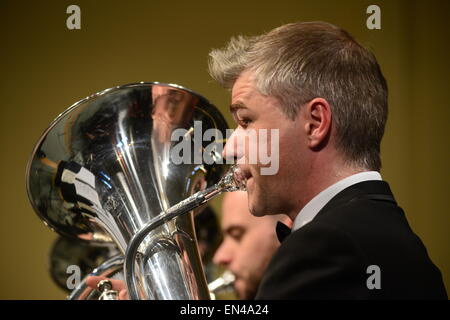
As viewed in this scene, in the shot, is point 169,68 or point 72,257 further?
point 169,68

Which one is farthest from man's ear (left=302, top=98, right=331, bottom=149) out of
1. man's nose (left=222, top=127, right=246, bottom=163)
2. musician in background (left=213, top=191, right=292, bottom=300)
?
musician in background (left=213, top=191, right=292, bottom=300)

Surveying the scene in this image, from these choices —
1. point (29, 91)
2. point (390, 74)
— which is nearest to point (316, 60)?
point (390, 74)

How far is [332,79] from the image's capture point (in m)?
0.96

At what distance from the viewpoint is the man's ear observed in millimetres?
947

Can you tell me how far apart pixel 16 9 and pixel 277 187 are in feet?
6.04

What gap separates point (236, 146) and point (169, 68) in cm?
160

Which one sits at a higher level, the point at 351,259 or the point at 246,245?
the point at 351,259

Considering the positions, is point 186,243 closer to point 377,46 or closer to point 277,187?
point 277,187

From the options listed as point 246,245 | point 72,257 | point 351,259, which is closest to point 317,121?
point 351,259

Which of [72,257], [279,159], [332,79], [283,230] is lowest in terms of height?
[72,257]

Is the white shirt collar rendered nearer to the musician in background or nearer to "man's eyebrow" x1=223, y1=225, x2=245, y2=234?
the musician in background

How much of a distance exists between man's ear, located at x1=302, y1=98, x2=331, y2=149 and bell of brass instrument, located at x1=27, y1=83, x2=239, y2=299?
0.17 meters

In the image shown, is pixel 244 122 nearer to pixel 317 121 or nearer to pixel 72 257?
pixel 317 121

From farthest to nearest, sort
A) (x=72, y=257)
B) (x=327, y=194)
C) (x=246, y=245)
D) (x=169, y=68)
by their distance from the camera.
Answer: (x=169, y=68)
(x=72, y=257)
(x=246, y=245)
(x=327, y=194)
